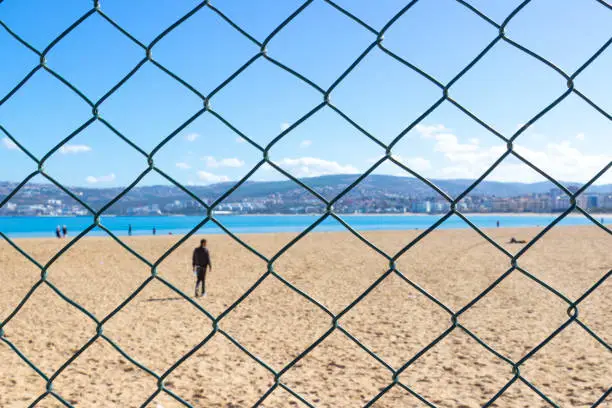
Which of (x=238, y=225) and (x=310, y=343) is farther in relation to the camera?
(x=238, y=225)

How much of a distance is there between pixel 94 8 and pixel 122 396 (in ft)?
19.8

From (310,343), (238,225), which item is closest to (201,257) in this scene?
(310,343)

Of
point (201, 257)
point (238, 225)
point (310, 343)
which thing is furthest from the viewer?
point (238, 225)

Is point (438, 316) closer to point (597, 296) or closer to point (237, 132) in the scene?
point (597, 296)

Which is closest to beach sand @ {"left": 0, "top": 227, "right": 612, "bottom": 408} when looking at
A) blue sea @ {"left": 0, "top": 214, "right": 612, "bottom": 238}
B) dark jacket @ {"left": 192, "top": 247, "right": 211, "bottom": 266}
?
dark jacket @ {"left": 192, "top": 247, "right": 211, "bottom": 266}

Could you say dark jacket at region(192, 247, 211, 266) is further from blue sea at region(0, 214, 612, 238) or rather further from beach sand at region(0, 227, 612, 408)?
blue sea at region(0, 214, 612, 238)

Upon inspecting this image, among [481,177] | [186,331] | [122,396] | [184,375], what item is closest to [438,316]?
[186,331]

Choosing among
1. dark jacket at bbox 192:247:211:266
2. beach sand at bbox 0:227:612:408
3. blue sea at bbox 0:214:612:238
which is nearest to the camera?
beach sand at bbox 0:227:612:408

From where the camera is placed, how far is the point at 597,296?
12.9 m

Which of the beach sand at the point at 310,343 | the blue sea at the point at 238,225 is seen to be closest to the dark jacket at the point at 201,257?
the beach sand at the point at 310,343

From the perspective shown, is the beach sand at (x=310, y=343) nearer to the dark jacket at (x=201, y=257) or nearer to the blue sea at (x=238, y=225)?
the dark jacket at (x=201, y=257)

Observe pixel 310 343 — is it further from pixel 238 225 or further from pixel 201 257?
pixel 238 225

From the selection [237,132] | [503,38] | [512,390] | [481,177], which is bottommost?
[512,390]

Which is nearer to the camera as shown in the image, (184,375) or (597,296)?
(184,375)
